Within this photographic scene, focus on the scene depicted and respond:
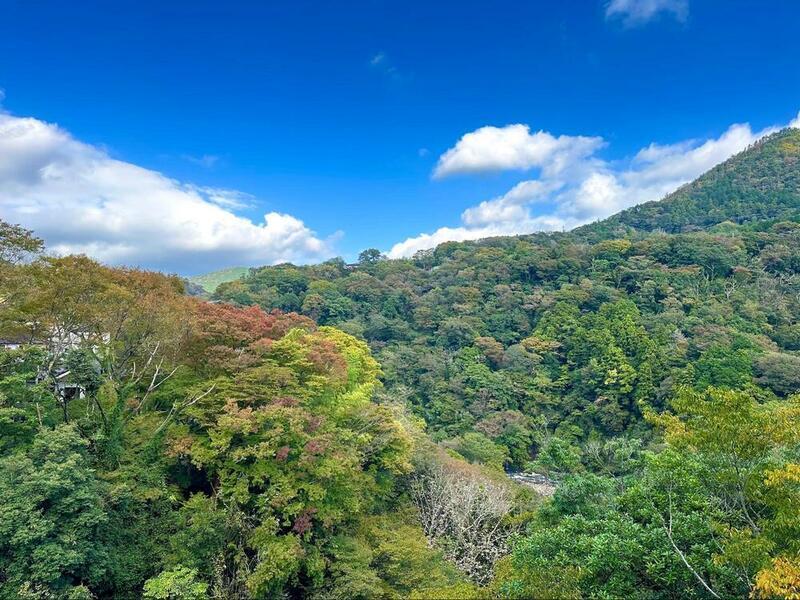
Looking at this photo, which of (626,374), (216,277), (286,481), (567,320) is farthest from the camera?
(216,277)

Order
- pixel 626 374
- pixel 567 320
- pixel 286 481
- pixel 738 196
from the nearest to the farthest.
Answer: pixel 286 481 < pixel 626 374 < pixel 567 320 < pixel 738 196

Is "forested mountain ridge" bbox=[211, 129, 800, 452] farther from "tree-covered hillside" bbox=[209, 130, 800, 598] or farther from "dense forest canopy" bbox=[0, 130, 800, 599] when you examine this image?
"dense forest canopy" bbox=[0, 130, 800, 599]

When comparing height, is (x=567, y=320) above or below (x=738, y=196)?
below

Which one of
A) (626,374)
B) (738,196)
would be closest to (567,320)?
(626,374)

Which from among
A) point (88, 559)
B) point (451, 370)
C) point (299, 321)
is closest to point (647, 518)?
point (88, 559)

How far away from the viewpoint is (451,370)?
123 ft

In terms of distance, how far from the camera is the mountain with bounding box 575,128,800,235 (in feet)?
210

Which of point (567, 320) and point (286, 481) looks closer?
point (286, 481)

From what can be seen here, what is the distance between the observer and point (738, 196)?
69.4 m

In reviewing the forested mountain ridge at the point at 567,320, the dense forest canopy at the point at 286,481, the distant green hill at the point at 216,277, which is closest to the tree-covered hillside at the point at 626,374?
the dense forest canopy at the point at 286,481

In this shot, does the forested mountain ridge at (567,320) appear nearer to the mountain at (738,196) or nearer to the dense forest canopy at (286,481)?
the mountain at (738,196)

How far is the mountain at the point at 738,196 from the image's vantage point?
64.1 meters

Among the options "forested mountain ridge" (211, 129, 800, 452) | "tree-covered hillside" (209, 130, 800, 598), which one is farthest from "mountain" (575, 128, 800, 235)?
"forested mountain ridge" (211, 129, 800, 452)

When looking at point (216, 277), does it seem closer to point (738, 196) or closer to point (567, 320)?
point (567, 320)
